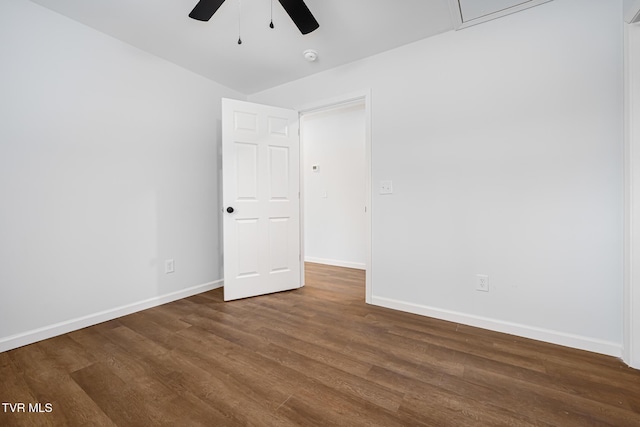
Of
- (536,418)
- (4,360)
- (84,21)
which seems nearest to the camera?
(536,418)

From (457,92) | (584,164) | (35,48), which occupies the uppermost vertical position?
(35,48)

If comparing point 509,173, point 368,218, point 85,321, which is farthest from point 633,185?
point 85,321

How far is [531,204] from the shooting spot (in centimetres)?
191

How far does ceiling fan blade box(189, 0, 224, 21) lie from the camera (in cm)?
156

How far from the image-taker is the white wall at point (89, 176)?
182 centimetres

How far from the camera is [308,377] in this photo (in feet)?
4.87

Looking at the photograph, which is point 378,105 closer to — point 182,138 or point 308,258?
point 182,138

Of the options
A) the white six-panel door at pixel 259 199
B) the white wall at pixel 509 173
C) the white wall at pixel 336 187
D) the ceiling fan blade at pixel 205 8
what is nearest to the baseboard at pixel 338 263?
the white wall at pixel 336 187

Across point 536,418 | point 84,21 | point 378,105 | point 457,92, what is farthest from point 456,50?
point 84,21

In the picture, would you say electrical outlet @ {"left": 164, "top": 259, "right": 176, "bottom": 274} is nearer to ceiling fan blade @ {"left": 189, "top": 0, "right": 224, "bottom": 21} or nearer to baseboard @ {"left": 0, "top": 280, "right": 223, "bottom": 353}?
baseboard @ {"left": 0, "top": 280, "right": 223, "bottom": 353}

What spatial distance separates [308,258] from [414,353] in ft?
9.75

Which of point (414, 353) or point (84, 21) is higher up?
point (84, 21)

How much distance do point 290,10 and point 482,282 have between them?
2.42 meters

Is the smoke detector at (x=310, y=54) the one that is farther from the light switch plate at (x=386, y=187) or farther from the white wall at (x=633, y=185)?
the white wall at (x=633, y=185)
